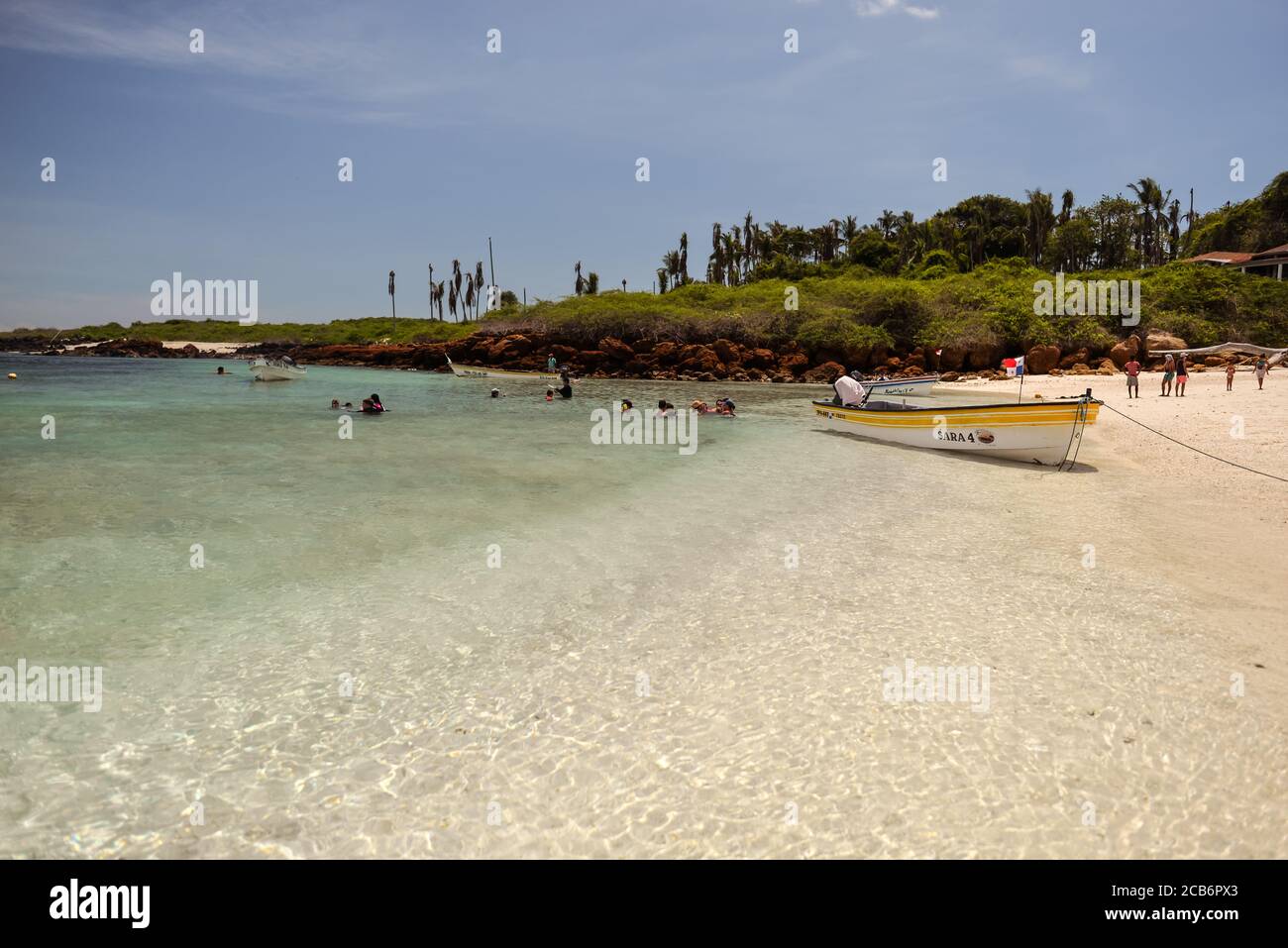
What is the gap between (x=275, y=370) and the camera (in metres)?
46.4

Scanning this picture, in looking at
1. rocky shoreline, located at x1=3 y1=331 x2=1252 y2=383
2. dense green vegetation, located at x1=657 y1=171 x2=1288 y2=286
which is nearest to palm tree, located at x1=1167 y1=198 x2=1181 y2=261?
dense green vegetation, located at x1=657 y1=171 x2=1288 y2=286

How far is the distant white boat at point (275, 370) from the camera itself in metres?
46.2

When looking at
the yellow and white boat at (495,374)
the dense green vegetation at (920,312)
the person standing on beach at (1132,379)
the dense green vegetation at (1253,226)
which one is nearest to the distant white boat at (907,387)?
the person standing on beach at (1132,379)

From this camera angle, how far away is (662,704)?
5023 millimetres

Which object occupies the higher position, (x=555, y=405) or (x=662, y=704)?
(x=555, y=405)

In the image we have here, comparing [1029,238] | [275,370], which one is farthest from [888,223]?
[275,370]

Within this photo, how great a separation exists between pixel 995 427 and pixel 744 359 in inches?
1524

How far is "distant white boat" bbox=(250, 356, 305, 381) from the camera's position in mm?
46219

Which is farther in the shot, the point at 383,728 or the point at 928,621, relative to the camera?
the point at 928,621

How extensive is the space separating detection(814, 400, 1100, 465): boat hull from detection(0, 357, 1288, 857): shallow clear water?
116 inches

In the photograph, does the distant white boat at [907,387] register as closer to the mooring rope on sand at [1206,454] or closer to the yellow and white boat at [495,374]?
the mooring rope on sand at [1206,454]

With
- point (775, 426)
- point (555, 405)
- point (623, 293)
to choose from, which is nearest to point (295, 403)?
point (555, 405)

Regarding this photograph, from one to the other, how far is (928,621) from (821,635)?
118 cm
